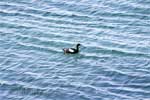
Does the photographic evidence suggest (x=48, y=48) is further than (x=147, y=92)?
Yes

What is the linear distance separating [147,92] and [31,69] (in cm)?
1039

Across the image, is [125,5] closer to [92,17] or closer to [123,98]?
[92,17]

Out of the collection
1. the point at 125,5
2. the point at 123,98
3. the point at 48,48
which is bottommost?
the point at 123,98

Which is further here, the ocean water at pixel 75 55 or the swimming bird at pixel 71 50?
the swimming bird at pixel 71 50

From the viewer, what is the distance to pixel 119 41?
149 ft

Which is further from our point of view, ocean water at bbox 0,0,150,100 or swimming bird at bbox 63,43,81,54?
swimming bird at bbox 63,43,81,54

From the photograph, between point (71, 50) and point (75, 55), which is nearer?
point (75, 55)

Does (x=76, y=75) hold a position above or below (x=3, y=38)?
below

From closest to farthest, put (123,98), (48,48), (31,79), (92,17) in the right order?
(123,98) → (31,79) → (48,48) → (92,17)

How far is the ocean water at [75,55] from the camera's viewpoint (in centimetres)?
3856

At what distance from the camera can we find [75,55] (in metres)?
44.0

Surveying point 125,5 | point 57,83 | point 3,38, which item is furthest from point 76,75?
point 125,5

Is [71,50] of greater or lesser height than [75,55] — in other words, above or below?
above

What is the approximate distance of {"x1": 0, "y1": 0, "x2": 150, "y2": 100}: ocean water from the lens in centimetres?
3856
